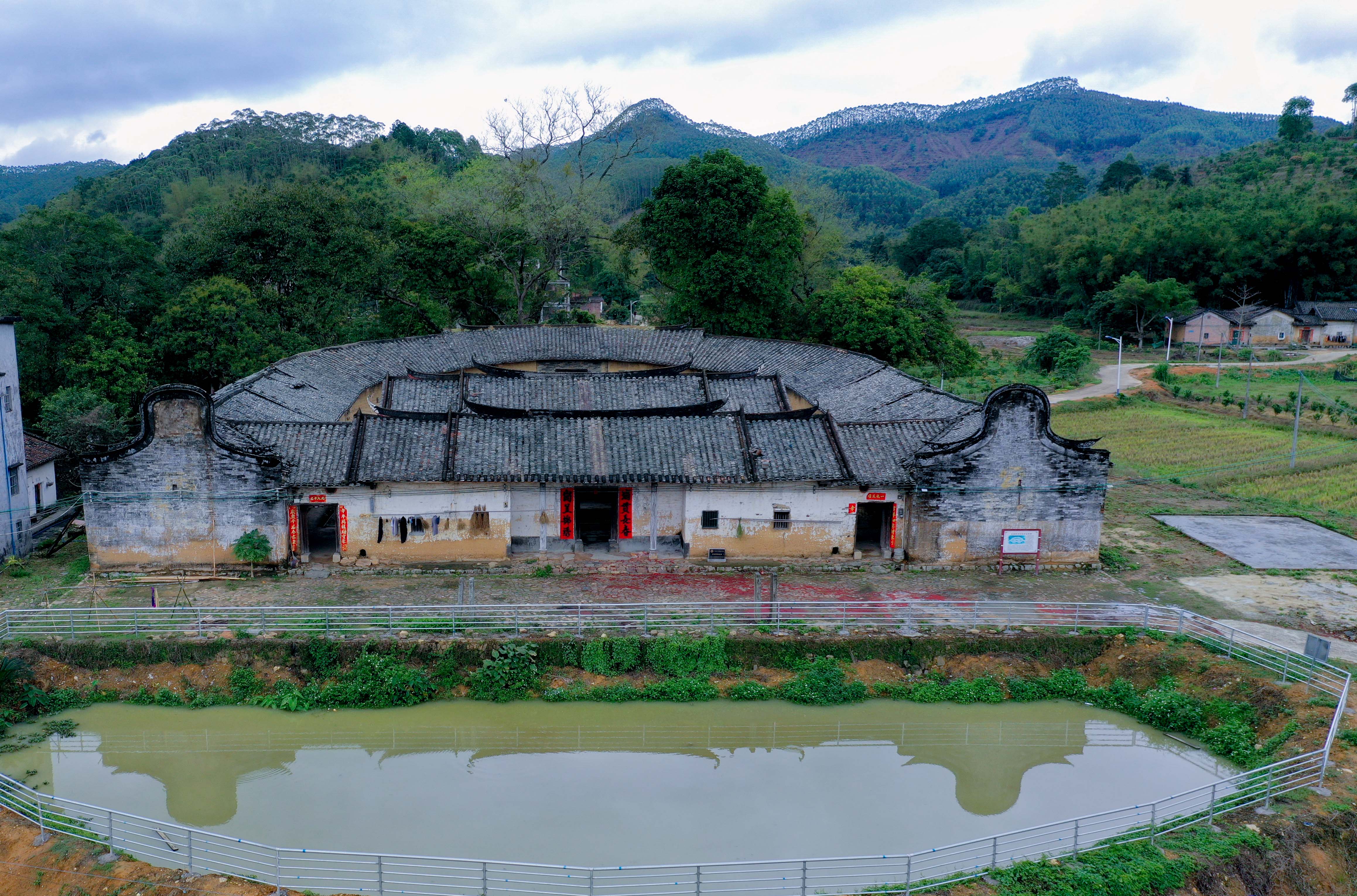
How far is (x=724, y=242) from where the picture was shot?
4356cm

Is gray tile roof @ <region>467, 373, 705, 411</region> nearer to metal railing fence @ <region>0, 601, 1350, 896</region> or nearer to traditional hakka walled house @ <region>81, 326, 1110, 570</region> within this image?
traditional hakka walled house @ <region>81, 326, 1110, 570</region>

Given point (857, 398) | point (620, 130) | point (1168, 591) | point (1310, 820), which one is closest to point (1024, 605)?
point (1168, 591)

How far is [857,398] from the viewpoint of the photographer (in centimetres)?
2945

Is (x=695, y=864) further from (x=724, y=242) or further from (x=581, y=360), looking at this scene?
(x=724, y=242)

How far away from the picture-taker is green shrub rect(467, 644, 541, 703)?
17.2 metres

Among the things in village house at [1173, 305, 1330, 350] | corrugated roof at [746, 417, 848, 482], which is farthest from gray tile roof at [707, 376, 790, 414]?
village house at [1173, 305, 1330, 350]

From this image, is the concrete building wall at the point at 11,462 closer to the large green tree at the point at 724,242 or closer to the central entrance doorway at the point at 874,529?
the central entrance doorway at the point at 874,529

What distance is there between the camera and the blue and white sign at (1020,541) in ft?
70.6

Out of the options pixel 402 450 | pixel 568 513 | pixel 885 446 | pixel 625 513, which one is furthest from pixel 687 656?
pixel 402 450

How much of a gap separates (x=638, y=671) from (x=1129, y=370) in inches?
1665

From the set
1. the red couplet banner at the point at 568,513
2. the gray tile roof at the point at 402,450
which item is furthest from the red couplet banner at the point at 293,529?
the red couplet banner at the point at 568,513

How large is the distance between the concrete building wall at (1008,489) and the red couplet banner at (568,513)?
25.6 feet

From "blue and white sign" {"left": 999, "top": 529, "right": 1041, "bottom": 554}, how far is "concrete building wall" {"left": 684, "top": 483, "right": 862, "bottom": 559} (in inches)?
132

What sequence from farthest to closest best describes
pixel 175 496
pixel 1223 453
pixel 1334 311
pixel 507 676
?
pixel 1334 311, pixel 1223 453, pixel 175 496, pixel 507 676
